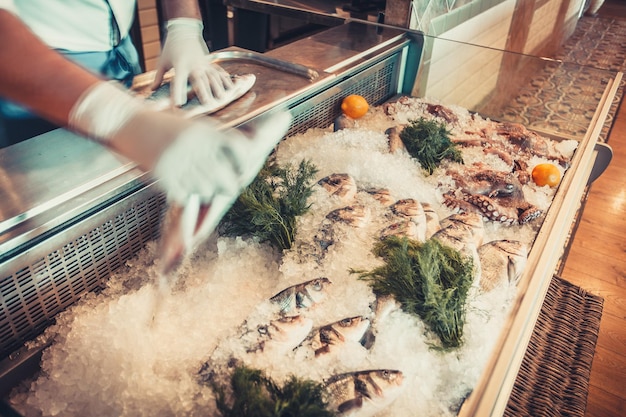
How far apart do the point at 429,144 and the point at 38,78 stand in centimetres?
146

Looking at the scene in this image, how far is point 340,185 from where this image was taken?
1.68 m

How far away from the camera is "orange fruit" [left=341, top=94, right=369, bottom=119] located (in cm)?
215

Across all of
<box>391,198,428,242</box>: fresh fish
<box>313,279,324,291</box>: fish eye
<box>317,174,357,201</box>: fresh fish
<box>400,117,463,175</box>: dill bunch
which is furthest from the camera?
<box>400,117,463,175</box>: dill bunch

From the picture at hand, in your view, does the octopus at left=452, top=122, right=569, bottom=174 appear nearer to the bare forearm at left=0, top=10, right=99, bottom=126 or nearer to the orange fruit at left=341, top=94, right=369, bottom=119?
the orange fruit at left=341, top=94, right=369, bottom=119

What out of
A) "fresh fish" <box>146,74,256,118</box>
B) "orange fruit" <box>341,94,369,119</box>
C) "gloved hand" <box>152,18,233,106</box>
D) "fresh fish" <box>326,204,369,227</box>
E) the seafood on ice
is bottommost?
the seafood on ice

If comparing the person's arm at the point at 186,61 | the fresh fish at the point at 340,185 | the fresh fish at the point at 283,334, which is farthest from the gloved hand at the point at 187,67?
the fresh fish at the point at 283,334

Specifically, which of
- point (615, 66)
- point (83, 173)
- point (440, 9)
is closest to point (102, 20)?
point (83, 173)

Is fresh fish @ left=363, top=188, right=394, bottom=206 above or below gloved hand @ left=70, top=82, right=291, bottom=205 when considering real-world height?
below

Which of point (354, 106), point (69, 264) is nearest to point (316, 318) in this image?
point (69, 264)

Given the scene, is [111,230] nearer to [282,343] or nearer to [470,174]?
[282,343]

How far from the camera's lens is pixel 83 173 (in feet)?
3.93

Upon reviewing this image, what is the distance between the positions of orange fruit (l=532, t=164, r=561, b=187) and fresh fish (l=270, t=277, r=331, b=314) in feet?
3.74

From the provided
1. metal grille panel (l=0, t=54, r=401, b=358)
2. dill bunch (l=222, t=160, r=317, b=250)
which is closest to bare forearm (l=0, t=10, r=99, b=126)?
metal grille panel (l=0, t=54, r=401, b=358)

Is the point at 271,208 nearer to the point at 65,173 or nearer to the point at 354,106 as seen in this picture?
the point at 65,173
